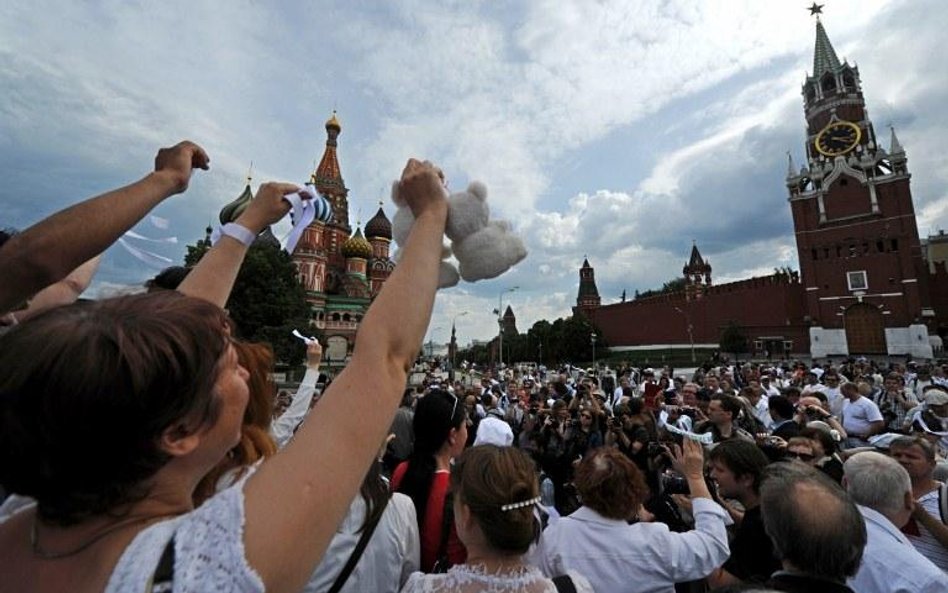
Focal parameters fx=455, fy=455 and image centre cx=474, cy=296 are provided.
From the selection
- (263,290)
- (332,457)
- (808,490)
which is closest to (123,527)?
(332,457)

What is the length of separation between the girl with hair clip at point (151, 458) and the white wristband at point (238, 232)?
842mm

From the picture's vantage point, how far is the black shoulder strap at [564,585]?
1.79 metres

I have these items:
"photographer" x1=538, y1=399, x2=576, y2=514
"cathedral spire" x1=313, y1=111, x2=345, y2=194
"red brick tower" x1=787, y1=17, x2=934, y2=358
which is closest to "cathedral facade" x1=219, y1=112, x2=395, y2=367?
"cathedral spire" x1=313, y1=111, x2=345, y2=194

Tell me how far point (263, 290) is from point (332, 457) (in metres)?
29.5

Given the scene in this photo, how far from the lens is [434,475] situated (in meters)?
2.75

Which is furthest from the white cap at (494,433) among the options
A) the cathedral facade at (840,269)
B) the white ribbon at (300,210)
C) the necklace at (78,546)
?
the cathedral facade at (840,269)

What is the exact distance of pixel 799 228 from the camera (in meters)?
46.7

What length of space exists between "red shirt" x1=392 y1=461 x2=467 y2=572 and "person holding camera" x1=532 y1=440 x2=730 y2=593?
1.39 feet

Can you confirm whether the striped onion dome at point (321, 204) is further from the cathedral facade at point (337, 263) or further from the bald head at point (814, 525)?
the cathedral facade at point (337, 263)

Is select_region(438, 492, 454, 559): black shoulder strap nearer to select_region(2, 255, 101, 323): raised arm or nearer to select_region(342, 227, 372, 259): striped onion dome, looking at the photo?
select_region(2, 255, 101, 323): raised arm

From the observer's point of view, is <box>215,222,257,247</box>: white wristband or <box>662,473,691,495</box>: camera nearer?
<box>215,222,257,247</box>: white wristband

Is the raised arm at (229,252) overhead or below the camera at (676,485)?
overhead

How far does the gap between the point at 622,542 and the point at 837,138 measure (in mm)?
62168

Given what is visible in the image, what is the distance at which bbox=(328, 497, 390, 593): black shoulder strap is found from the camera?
1808 millimetres
